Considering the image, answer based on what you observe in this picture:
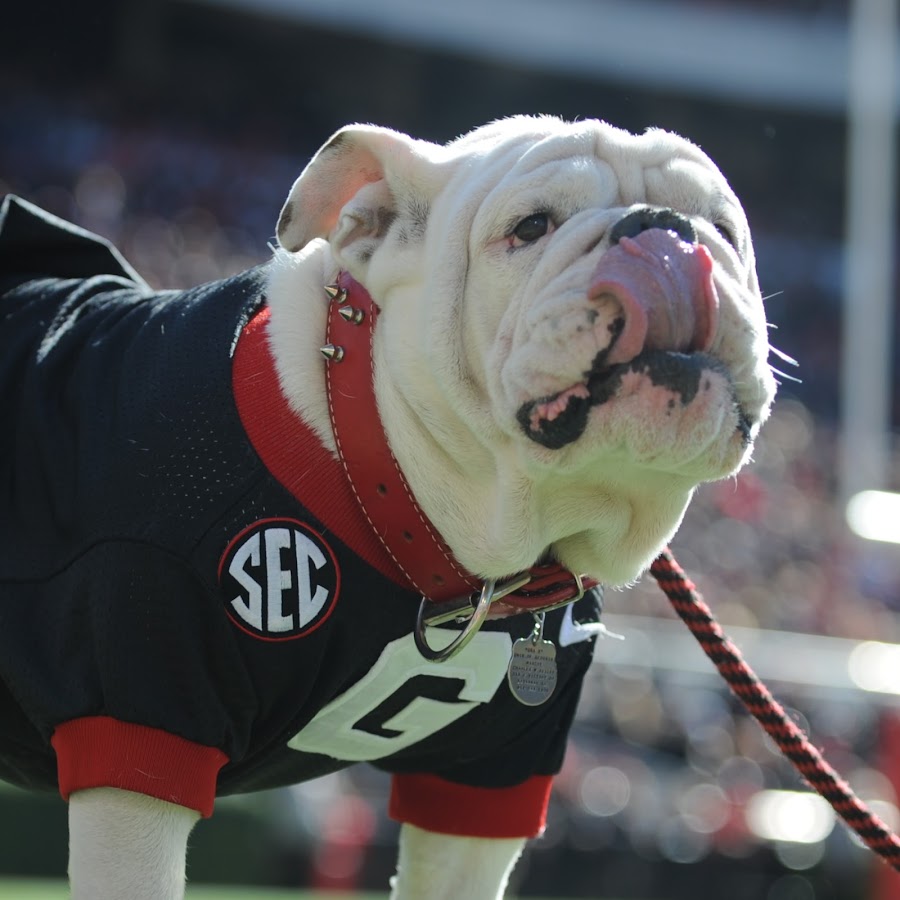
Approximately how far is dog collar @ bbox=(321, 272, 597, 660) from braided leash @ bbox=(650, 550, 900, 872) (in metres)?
0.37

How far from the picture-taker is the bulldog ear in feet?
8.67

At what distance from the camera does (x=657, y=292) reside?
2.24 m

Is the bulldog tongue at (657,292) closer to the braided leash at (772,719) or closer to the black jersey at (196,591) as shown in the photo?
the black jersey at (196,591)

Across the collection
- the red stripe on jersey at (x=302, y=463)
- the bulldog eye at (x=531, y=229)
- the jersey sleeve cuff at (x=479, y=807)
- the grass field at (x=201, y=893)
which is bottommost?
the grass field at (x=201, y=893)

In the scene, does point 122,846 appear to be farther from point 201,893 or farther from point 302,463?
point 201,893

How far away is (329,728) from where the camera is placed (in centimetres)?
262

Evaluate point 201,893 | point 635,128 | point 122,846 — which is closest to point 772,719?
point 122,846

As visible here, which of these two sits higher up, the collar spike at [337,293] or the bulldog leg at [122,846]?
the collar spike at [337,293]

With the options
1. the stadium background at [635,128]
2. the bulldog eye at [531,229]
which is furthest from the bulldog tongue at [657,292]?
the stadium background at [635,128]

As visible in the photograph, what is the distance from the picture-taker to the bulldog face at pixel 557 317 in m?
2.26

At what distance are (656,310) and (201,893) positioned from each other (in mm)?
5676

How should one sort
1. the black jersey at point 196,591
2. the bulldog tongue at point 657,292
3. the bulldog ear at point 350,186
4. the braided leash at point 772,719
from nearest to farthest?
the bulldog tongue at point 657,292 < the black jersey at point 196,591 < the bulldog ear at point 350,186 < the braided leash at point 772,719

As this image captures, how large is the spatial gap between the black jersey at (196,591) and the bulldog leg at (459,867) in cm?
23

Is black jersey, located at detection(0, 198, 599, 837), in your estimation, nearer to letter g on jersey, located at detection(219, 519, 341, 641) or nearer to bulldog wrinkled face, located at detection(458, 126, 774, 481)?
letter g on jersey, located at detection(219, 519, 341, 641)
